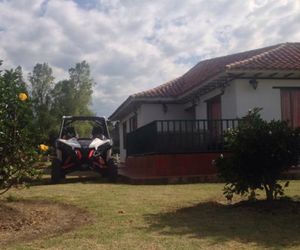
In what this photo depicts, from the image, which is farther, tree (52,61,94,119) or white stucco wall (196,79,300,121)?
tree (52,61,94,119)

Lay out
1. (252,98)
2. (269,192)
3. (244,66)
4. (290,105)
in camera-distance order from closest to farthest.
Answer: (269,192) < (244,66) < (252,98) < (290,105)

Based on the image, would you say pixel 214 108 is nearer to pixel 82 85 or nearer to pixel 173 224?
pixel 173 224

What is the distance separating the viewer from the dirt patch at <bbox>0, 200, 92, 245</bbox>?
625cm

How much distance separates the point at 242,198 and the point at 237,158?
4.11 feet

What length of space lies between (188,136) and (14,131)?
301 inches

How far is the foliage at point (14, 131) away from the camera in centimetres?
711

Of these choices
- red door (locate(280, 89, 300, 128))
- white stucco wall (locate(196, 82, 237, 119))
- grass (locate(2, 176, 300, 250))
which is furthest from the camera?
red door (locate(280, 89, 300, 128))

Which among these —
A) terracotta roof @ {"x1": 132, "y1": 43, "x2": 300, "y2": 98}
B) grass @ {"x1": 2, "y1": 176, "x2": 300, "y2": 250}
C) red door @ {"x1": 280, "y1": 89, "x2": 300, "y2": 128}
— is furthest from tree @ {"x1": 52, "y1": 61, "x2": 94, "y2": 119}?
grass @ {"x1": 2, "y1": 176, "x2": 300, "y2": 250}

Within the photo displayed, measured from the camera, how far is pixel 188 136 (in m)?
14.1

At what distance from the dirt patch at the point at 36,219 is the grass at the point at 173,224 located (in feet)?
0.82

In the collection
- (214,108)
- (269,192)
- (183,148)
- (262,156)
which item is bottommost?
(269,192)

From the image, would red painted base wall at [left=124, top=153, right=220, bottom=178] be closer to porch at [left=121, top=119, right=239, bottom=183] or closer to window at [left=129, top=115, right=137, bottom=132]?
porch at [left=121, top=119, right=239, bottom=183]

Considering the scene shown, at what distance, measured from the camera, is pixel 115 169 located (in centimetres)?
1413

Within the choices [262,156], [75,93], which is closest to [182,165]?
[262,156]
